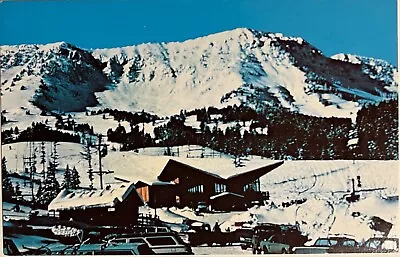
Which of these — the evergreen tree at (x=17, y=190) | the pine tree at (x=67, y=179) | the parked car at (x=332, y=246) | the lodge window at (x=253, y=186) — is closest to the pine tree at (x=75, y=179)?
the pine tree at (x=67, y=179)

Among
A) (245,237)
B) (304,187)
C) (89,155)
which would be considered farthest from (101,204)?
(304,187)

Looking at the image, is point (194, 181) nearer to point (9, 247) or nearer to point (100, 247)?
point (100, 247)

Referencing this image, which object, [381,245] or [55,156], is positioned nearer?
[381,245]

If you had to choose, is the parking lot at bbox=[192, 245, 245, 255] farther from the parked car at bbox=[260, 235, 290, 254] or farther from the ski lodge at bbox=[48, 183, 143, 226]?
the ski lodge at bbox=[48, 183, 143, 226]

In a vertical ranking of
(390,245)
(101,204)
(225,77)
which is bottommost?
(390,245)

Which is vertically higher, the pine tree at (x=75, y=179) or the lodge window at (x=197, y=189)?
the pine tree at (x=75, y=179)

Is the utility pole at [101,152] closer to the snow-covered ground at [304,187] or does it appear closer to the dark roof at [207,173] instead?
the snow-covered ground at [304,187]
